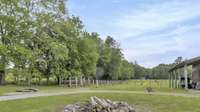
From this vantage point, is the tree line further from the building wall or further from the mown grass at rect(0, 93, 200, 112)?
the building wall

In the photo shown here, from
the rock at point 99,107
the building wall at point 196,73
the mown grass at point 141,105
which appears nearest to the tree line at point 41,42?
the mown grass at point 141,105

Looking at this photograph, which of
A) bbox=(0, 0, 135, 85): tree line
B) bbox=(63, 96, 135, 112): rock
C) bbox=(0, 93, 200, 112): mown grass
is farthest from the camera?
bbox=(0, 0, 135, 85): tree line

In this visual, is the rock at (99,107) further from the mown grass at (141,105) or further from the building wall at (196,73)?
the building wall at (196,73)

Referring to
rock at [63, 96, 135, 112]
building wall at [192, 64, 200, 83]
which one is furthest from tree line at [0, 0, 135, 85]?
rock at [63, 96, 135, 112]

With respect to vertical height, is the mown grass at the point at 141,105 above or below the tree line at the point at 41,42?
below

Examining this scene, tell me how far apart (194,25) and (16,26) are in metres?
19.4

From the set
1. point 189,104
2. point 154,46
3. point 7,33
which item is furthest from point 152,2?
point 7,33

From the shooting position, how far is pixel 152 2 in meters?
18.6

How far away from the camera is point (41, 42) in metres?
37.6

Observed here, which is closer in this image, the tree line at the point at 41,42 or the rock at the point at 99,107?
the rock at the point at 99,107

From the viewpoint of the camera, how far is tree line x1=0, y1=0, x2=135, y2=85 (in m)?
33.1

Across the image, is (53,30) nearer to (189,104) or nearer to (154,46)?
(154,46)

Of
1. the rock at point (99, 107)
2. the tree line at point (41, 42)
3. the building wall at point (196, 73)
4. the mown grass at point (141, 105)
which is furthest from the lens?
the tree line at point (41, 42)

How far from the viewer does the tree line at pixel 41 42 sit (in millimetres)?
33081
